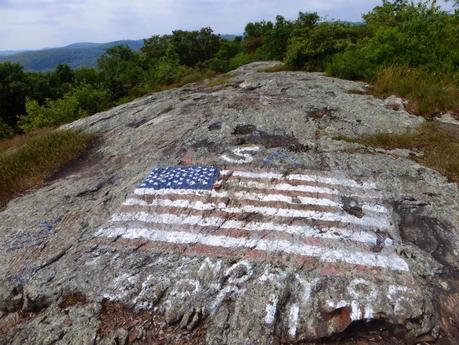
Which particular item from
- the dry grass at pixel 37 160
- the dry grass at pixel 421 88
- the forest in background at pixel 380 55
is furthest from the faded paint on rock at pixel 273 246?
the forest in background at pixel 380 55

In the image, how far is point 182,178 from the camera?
16.2 ft

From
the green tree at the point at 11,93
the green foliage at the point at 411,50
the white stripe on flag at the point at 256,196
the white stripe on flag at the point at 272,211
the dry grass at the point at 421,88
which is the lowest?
Answer: the green tree at the point at 11,93

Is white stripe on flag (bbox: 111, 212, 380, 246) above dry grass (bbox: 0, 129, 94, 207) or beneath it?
above

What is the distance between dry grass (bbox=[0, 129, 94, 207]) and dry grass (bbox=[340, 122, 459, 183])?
547 centimetres

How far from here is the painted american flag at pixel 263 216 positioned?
3564 mm

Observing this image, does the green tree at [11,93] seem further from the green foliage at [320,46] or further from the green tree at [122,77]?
the green foliage at [320,46]

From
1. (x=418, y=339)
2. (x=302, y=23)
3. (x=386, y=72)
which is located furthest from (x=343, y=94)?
(x=302, y=23)

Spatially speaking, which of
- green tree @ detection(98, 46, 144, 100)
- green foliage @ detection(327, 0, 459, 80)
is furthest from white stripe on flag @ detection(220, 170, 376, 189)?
green tree @ detection(98, 46, 144, 100)

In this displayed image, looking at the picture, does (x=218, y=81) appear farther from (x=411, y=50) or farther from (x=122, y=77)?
(x=122, y=77)

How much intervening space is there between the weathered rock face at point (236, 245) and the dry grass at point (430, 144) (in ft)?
1.02

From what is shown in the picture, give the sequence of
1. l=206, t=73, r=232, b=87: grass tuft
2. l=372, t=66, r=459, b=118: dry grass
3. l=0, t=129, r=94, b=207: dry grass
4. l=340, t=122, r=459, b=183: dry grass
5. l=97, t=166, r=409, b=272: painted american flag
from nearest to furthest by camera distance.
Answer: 1. l=97, t=166, r=409, b=272: painted american flag
2. l=340, t=122, r=459, b=183: dry grass
3. l=0, t=129, r=94, b=207: dry grass
4. l=372, t=66, r=459, b=118: dry grass
5. l=206, t=73, r=232, b=87: grass tuft

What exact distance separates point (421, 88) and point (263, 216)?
6.72 m

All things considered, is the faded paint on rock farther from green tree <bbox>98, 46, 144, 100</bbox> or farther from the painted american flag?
green tree <bbox>98, 46, 144, 100</bbox>

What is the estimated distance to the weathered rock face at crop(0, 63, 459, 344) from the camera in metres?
2.89
